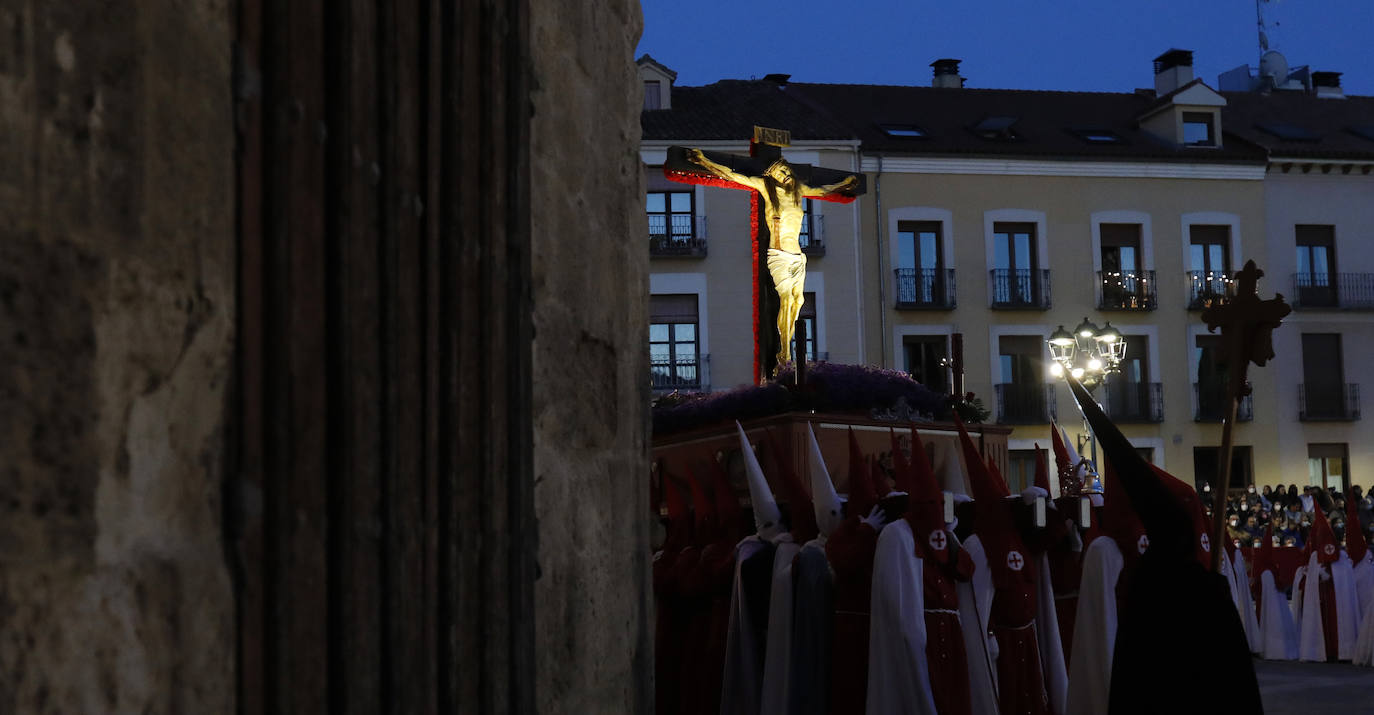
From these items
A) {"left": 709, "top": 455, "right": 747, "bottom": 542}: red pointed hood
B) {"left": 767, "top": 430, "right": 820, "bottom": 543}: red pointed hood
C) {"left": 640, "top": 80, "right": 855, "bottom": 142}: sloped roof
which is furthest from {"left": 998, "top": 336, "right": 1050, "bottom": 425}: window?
{"left": 767, "top": 430, "right": 820, "bottom": 543}: red pointed hood

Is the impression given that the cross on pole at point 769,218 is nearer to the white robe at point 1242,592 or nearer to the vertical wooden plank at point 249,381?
→ the white robe at point 1242,592

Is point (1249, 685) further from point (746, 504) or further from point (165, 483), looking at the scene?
point (746, 504)

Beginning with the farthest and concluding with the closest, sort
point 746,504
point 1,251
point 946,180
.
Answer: point 946,180, point 746,504, point 1,251

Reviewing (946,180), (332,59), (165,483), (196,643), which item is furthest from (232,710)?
(946,180)

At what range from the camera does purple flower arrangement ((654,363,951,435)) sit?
902cm

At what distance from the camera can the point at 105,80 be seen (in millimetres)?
1675

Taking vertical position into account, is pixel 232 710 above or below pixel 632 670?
above

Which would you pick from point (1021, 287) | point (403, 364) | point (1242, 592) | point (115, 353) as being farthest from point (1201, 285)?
point (115, 353)

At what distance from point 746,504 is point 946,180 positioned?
2073 cm

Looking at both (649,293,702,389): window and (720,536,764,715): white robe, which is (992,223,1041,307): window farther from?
(720,536,764,715): white robe

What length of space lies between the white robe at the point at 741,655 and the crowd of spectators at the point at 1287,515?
9.26m

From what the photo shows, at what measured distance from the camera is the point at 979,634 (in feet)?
21.6

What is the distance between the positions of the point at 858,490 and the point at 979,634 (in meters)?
0.83

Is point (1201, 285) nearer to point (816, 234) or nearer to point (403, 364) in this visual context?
point (816, 234)
